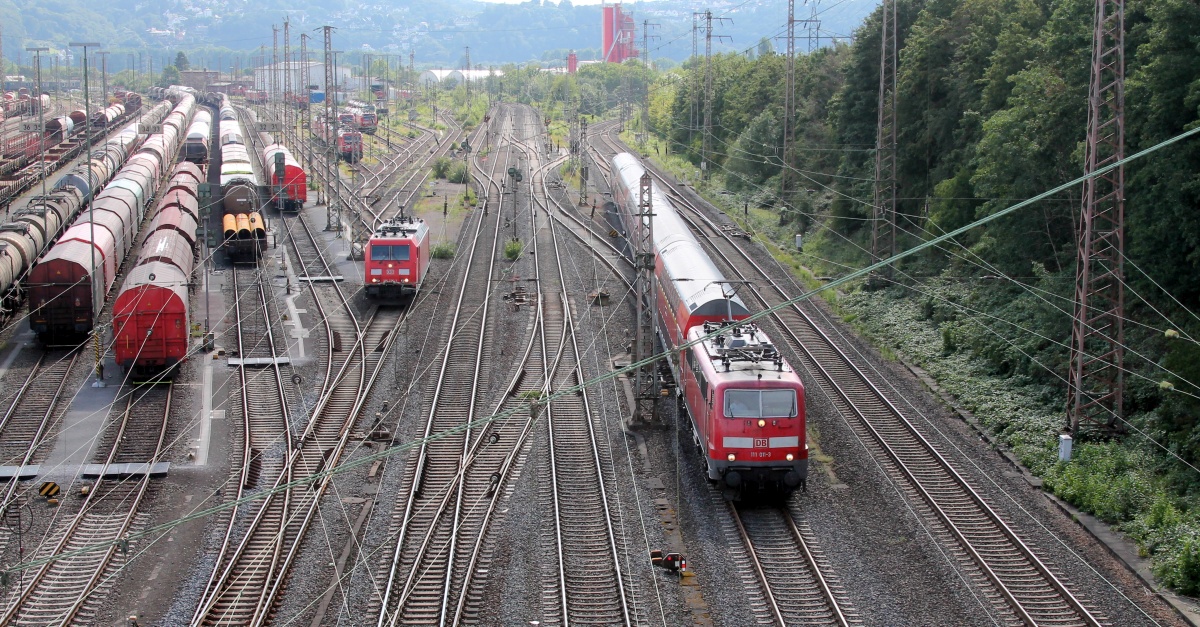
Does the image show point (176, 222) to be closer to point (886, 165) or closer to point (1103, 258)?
point (886, 165)

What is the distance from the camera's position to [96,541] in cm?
1827

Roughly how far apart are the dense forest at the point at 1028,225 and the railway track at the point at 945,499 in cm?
176

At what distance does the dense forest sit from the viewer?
20.3m

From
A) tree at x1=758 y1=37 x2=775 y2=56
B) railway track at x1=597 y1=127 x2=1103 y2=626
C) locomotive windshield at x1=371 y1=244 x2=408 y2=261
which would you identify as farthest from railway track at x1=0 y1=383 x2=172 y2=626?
tree at x1=758 y1=37 x2=775 y2=56

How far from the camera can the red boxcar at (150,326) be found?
2675 cm

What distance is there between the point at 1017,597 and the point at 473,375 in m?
14.9

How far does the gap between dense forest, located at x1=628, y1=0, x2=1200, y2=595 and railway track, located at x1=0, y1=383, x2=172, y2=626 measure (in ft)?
53.7

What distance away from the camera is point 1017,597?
637 inches

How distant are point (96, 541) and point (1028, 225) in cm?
2355

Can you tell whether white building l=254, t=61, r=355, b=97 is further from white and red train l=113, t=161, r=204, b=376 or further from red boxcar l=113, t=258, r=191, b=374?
red boxcar l=113, t=258, r=191, b=374

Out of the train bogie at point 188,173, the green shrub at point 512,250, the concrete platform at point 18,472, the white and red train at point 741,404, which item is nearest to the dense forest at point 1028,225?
the white and red train at point 741,404

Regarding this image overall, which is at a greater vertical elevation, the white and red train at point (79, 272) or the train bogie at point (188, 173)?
the train bogie at point (188, 173)

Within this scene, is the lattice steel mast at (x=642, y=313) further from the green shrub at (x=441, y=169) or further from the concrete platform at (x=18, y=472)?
the green shrub at (x=441, y=169)

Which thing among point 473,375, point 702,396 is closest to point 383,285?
point 473,375
